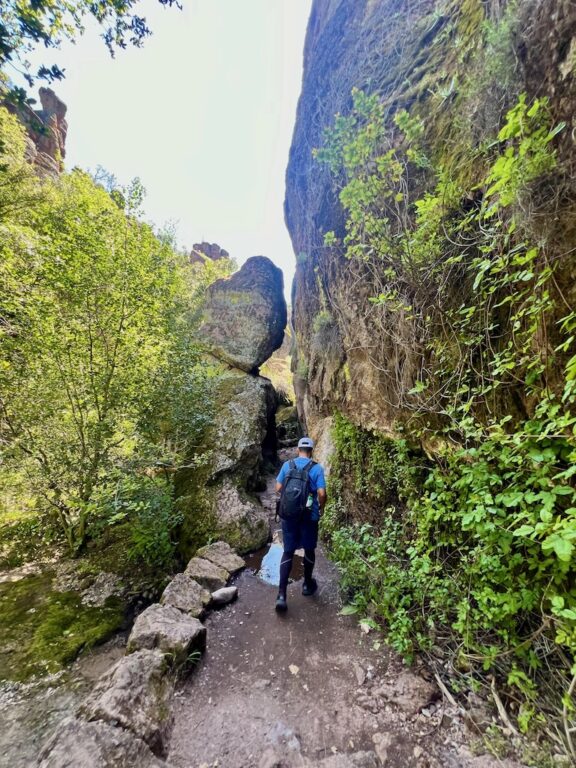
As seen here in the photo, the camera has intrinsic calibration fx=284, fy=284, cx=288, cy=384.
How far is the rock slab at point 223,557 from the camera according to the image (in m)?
5.63

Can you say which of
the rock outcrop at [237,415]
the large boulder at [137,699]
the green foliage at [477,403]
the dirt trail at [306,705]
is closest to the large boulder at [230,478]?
the rock outcrop at [237,415]

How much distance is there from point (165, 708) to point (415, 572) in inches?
115

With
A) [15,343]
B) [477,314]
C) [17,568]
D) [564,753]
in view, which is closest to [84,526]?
[17,568]

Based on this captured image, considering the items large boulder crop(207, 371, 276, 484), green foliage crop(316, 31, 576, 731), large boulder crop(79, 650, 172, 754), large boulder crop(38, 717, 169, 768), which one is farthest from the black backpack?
large boulder crop(207, 371, 276, 484)

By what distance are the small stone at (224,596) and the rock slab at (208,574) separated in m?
0.31

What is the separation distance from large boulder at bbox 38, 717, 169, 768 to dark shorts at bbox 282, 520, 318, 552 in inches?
91.5

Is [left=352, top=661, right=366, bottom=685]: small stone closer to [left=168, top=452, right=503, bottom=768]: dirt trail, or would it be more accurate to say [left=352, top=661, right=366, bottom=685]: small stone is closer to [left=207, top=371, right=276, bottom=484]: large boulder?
[left=168, top=452, right=503, bottom=768]: dirt trail

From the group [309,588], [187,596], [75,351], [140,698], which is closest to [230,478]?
[187,596]

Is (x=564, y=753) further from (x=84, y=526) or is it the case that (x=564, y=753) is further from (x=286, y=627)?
(x=84, y=526)

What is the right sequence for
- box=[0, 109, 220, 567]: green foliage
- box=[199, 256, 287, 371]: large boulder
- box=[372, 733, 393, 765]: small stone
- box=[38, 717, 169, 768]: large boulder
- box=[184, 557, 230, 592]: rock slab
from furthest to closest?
box=[199, 256, 287, 371]: large boulder → box=[0, 109, 220, 567]: green foliage → box=[184, 557, 230, 592]: rock slab → box=[372, 733, 393, 765]: small stone → box=[38, 717, 169, 768]: large boulder

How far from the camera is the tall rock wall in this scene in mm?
2178

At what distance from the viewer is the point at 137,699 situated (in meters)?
2.63

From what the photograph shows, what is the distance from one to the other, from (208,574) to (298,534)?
216 cm

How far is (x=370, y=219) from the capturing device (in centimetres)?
376
